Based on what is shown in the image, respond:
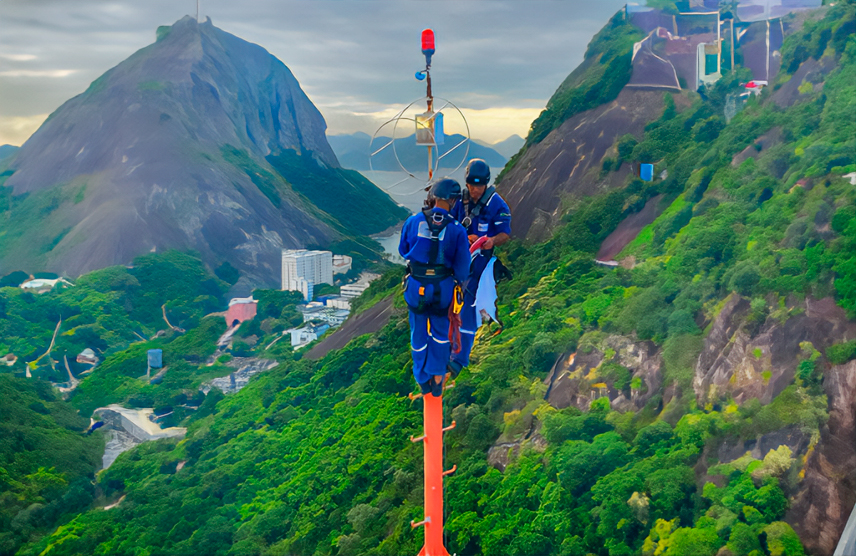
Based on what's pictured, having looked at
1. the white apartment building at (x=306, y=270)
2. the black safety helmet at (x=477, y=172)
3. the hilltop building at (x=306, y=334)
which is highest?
the black safety helmet at (x=477, y=172)

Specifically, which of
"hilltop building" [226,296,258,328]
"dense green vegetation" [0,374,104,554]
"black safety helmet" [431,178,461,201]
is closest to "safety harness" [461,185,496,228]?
"black safety helmet" [431,178,461,201]

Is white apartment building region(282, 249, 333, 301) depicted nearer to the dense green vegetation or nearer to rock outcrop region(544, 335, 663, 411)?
the dense green vegetation

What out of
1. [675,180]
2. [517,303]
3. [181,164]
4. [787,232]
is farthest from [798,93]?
[181,164]

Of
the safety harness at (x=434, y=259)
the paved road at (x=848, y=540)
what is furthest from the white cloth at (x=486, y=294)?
the paved road at (x=848, y=540)

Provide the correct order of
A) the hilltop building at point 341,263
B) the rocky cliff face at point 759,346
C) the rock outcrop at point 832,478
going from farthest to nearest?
the hilltop building at point 341,263
the rocky cliff face at point 759,346
the rock outcrop at point 832,478

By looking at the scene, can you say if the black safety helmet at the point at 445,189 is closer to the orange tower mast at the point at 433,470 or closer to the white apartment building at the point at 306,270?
the orange tower mast at the point at 433,470

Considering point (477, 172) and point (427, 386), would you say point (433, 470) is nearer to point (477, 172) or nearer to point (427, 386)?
point (427, 386)

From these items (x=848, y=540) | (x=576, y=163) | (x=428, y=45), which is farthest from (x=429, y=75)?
(x=576, y=163)
